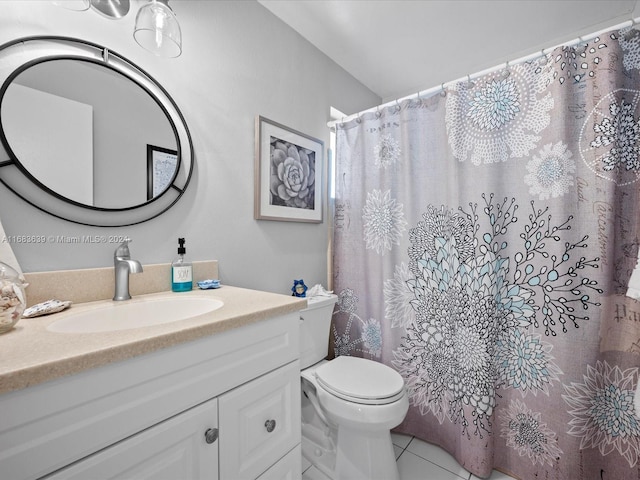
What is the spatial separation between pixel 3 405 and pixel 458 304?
159 cm

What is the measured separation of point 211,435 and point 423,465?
128 centimetres

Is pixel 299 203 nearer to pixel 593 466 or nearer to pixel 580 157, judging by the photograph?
pixel 580 157

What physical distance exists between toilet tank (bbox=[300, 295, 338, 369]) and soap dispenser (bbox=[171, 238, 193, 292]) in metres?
0.58

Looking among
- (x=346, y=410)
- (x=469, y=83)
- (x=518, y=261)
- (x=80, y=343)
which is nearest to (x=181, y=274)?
A: (x=80, y=343)

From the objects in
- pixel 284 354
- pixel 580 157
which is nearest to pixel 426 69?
pixel 580 157

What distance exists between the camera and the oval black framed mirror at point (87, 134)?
87 cm

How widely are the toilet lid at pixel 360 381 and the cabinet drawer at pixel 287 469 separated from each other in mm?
321

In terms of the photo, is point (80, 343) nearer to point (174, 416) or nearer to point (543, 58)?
point (174, 416)

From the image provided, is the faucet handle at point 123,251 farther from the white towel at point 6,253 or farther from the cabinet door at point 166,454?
the cabinet door at point 166,454

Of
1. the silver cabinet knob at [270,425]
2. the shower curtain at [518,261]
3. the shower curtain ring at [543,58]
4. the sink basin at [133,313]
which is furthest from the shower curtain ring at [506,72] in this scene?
the silver cabinet knob at [270,425]

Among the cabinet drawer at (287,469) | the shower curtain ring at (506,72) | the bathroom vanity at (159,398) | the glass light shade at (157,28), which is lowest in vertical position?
the cabinet drawer at (287,469)

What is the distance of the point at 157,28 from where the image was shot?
99cm

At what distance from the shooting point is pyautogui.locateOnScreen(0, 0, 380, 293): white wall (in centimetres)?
92

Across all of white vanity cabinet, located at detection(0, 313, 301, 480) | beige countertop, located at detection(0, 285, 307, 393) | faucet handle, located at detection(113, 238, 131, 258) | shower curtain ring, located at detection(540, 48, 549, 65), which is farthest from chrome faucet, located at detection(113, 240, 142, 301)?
Answer: shower curtain ring, located at detection(540, 48, 549, 65)
